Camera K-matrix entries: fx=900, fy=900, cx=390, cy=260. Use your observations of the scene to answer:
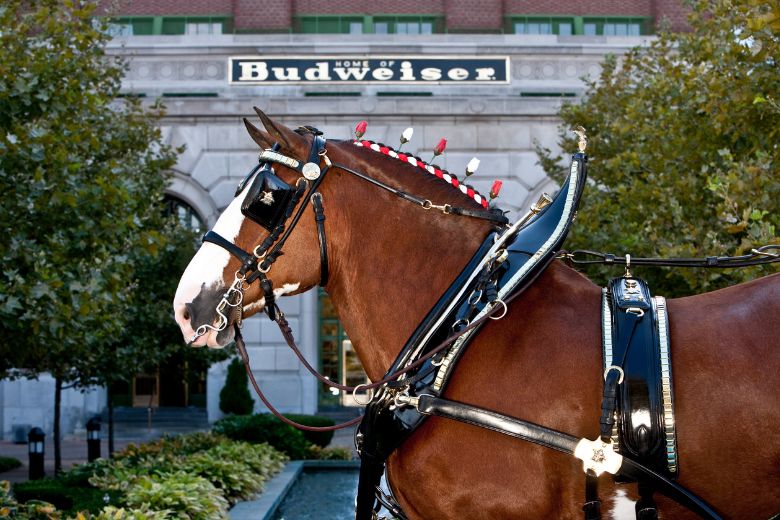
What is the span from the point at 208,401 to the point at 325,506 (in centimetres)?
1547

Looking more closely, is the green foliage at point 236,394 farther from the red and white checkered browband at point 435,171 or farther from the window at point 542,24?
the red and white checkered browband at point 435,171

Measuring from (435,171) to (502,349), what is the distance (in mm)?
1002

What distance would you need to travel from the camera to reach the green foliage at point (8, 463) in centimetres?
2164

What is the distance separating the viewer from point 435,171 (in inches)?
171

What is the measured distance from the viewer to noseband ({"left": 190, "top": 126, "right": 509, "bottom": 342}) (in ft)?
13.7

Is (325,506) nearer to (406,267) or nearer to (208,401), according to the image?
(406,267)

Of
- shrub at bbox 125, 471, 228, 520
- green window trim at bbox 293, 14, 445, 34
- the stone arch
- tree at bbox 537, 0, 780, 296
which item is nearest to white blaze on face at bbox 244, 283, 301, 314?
tree at bbox 537, 0, 780, 296

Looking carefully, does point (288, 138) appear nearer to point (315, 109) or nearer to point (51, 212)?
point (51, 212)

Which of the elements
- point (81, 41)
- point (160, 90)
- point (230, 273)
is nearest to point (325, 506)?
point (81, 41)

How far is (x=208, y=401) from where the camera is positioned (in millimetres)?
28609

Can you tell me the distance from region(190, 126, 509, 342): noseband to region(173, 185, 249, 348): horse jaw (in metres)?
0.03

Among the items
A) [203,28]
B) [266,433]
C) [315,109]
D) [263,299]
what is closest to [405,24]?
[315,109]

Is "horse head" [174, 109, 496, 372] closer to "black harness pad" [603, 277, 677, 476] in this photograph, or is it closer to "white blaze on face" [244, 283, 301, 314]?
"white blaze on face" [244, 283, 301, 314]

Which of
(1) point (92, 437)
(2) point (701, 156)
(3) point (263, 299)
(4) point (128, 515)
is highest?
(2) point (701, 156)
